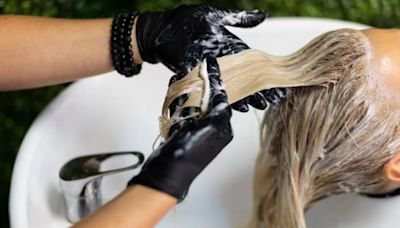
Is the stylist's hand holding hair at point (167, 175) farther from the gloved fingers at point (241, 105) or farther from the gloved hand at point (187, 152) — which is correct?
the gloved fingers at point (241, 105)

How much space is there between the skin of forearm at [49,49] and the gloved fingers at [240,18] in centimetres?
17

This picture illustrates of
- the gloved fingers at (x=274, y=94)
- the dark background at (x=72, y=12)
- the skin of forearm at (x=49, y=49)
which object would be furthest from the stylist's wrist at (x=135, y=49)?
the dark background at (x=72, y=12)

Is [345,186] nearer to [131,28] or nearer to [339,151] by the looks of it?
[339,151]

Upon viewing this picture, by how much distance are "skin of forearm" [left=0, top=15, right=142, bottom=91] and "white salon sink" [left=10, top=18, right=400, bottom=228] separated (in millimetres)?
129

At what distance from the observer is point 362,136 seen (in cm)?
110

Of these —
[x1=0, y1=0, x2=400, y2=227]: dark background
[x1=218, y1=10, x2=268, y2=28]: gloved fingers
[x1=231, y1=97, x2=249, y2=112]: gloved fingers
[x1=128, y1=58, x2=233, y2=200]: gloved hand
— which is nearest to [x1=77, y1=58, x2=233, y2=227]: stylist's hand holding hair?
[x1=128, y1=58, x2=233, y2=200]: gloved hand

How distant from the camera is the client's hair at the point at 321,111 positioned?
1.08m

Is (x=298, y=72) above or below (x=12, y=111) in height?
above

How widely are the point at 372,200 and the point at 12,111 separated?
95 centimetres

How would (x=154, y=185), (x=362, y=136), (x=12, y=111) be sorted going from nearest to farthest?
(x=154, y=185) → (x=362, y=136) → (x=12, y=111)

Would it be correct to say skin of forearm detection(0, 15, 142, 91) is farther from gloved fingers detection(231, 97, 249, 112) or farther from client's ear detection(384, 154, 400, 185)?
client's ear detection(384, 154, 400, 185)

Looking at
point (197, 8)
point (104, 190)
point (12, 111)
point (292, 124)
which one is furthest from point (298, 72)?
point (12, 111)

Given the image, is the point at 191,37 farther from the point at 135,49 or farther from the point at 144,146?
the point at 144,146

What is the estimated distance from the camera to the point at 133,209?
90cm
